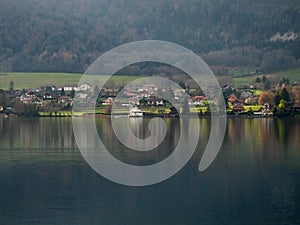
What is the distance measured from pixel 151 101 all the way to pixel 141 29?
5569cm

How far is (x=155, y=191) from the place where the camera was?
2647 cm

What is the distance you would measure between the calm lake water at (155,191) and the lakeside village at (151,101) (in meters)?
32.5

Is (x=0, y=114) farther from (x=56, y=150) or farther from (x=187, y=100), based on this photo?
(x=56, y=150)

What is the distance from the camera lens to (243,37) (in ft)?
414

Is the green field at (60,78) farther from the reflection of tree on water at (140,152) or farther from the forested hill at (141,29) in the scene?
the reflection of tree on water at (140,152)

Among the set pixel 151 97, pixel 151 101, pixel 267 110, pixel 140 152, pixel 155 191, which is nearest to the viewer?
pixel 155 191

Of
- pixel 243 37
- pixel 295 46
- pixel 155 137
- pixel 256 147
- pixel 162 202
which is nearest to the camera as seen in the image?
pixel 162 202

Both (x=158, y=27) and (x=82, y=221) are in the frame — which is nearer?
(x=82, y=221)

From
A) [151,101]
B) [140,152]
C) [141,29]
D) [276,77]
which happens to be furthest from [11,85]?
[140,152]

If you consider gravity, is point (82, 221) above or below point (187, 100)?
below

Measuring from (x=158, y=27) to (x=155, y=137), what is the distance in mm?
87448

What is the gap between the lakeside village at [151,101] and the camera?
7306 cm

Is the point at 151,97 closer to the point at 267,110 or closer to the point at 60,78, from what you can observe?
the point at 267,110

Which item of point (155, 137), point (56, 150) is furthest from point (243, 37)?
point (56, 150)
